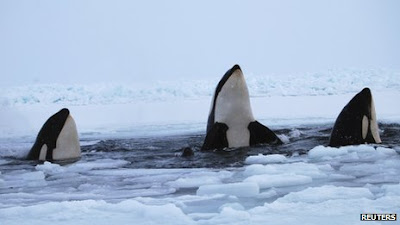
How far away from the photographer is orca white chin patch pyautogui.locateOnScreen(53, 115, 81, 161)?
1072 cm

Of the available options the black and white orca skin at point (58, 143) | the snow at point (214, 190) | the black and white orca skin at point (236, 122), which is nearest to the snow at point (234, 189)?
the snow at point (214, 190)

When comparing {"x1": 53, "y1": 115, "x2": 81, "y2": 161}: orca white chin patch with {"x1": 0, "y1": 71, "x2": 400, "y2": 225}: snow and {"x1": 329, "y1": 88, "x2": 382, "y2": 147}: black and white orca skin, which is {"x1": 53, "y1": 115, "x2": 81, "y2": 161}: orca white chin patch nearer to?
{"x1": 0, "y1": 71, "x2": 400, "y2": 225}: snow

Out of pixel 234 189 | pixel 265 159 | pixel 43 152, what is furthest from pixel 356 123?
pixel 43 152

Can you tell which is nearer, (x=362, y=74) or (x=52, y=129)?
(x=52, y=129)

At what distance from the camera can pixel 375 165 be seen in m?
7.34

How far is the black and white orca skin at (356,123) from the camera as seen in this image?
9312 millimetres

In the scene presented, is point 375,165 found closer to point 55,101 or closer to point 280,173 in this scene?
point 280,173

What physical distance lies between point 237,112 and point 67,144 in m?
2.84

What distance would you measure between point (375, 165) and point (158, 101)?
29284mm

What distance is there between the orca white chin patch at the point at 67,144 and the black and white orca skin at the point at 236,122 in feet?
7.29

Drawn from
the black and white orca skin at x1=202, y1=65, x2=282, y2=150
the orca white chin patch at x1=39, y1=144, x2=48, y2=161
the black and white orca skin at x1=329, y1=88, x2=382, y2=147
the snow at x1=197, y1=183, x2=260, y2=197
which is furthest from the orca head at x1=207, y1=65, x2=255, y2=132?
the snow at x1=197, y1=183, x2=260, y2=197

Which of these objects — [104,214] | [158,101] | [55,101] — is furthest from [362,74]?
[104,214]

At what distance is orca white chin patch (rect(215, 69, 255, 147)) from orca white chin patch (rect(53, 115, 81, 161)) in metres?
2.43

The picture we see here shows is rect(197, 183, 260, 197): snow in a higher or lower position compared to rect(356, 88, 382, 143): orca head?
lower
